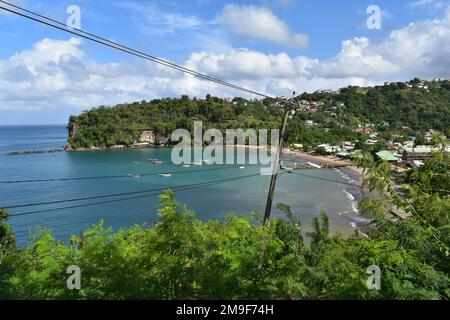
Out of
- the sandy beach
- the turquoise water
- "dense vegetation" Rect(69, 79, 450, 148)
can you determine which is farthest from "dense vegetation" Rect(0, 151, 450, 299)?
"dense vegetation" Rect(69, 79, 450, 148)

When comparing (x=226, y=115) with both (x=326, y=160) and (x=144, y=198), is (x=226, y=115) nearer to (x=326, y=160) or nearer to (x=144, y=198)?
(x=326, y=160)

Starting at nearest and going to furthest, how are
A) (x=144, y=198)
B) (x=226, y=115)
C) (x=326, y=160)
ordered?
1. (x=144, y=198)
2. (x=326, y=160)
3. (x=226, y=115)

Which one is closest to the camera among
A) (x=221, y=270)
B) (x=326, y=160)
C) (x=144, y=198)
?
(x=221, y=270)

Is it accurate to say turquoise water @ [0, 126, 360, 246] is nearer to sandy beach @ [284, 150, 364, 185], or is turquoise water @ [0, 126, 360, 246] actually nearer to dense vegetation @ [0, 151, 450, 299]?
sandy beach @ [284, 150, 364, 185]

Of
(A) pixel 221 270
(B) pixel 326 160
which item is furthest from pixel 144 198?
(B) pixel 326 160
